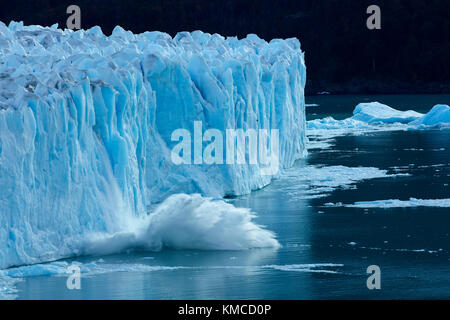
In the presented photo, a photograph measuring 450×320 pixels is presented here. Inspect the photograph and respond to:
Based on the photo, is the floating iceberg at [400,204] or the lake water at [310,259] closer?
the lake water at [310,259]

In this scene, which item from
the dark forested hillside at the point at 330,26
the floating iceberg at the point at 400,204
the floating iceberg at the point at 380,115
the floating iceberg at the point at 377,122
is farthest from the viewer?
the dark forested hillside at the point at 330,26

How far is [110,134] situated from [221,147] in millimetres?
3876

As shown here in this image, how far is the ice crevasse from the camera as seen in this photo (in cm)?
1073

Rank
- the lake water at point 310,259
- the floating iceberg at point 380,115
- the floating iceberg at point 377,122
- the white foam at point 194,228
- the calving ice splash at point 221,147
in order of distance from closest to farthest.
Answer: the lake water at point 310,259 < the white foam at point 194,228 < the calving ice splash at point 221,147 < the floating iceberg at point 377,122 < the floating iceberg at point 380,115

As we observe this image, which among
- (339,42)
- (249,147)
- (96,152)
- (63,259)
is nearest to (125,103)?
(96,152)

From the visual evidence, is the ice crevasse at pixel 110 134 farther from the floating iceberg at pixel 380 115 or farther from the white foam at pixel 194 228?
the floating iceberg at pixel 380 115

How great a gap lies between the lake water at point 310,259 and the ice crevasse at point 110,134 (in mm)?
421

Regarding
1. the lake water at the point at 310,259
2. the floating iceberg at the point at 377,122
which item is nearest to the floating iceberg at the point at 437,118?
the floating iceberg at the point at 377,122

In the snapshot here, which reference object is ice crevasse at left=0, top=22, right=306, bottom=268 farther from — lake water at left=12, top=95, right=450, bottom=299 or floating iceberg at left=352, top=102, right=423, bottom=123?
floating iceberg at left=352, top=102, right=423, bottom=123

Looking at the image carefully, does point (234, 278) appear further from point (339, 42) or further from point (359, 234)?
point (339, 42)

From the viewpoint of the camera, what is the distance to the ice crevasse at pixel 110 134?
1073 cm

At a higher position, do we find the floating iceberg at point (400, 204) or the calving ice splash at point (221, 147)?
the calving ice splash at point (221, 147)

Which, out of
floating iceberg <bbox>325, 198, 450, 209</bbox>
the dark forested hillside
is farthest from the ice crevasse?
the dark forested hillside
